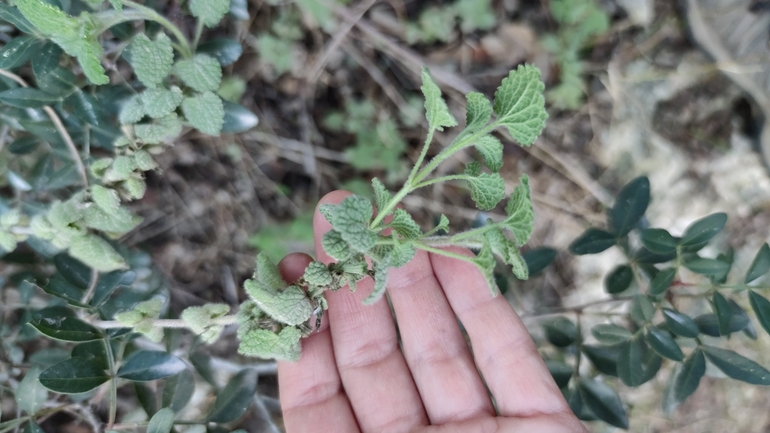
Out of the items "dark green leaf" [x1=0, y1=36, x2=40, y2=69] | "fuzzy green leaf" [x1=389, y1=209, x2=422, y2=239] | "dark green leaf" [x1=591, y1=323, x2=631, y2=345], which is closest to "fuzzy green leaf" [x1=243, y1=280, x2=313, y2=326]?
"fuzzy green leaf" [x1=389, y1=209, x2=422, y2=239]

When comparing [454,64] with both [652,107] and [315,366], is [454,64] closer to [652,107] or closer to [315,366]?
[652,107]

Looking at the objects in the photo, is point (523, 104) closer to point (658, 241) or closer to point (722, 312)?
point (658, 241)

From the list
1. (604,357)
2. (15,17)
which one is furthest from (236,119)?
(604,357)

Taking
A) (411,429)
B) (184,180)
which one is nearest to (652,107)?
(411,429)

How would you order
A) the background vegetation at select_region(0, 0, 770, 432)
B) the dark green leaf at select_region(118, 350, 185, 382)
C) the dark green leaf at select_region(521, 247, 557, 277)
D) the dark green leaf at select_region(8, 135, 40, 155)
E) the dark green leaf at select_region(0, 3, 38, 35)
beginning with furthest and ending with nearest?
the background vegetation at select_region(0, 0, 770, 432) < the dark green leaf at select_region(521, 247, 557, 277) < the dark green leaf at select_region(8, 135, 40, 155) < the dark green leaf at select_region(118, 350, 185, 382) < the dark green leaf at select_region(0, 3, 38, 35)

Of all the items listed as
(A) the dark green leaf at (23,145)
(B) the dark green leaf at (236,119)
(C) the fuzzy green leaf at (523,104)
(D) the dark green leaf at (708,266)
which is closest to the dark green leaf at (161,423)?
(B) the dark green leaf at (236,119)

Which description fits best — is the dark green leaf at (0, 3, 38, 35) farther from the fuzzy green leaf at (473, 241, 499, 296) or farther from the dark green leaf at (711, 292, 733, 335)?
the dark green leaf at (711, 292, 733, 335)
